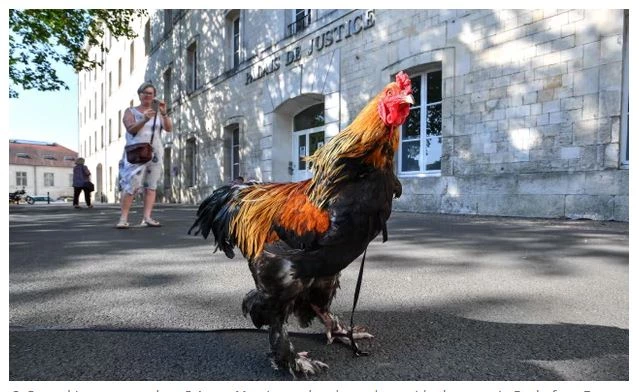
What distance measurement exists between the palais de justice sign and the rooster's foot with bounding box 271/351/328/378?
896 cm

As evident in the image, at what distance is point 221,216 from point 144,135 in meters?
4.01

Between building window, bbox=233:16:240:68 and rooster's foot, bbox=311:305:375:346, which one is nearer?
rooster's foot, bbox=311:305:375:346

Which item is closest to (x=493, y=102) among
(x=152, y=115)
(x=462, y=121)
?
(x=462, y=121)

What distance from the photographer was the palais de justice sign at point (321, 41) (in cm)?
930

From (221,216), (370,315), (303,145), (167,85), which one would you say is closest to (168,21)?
(167,85)

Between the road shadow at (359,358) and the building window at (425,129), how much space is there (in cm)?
661

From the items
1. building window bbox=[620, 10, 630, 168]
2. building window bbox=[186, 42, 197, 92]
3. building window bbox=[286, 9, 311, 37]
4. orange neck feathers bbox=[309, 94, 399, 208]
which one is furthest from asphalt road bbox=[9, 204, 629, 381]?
building window bbox=[186, 42, 197, 92]

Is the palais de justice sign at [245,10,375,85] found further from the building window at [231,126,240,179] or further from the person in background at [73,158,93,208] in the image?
the person in background at [73,158,93,208]

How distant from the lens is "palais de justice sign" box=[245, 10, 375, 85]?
9297mm

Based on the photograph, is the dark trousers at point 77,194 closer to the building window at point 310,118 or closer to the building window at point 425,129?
the building window at point 310,118

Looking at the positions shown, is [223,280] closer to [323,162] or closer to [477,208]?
[323,162]

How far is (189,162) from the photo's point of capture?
19.0 meters

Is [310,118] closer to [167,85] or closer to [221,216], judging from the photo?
[221,216]

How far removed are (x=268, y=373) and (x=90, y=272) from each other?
2.39 metres
